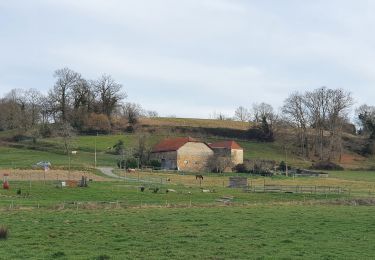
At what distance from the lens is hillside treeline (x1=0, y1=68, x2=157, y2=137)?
470 ft

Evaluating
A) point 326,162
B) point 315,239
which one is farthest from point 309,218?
point 326,162

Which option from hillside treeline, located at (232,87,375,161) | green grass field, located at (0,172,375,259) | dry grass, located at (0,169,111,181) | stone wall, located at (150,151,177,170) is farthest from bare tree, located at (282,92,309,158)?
green grass field, located at (0,172,375,259)

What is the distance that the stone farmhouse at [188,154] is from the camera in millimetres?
110125

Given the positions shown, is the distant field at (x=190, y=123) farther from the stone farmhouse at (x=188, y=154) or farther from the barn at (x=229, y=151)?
the stone farmhouse at (x=188, y=154)

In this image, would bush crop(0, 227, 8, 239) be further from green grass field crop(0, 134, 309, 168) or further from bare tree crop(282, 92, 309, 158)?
bare tree crop(282, 92, 309, 158)

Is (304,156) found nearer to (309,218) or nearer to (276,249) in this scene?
(309,218)

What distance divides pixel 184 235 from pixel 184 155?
8811cm

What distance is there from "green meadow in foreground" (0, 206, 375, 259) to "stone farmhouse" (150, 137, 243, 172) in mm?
76940

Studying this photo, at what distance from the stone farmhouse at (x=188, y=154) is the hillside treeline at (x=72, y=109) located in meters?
36.5

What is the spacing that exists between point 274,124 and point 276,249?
5378 inches

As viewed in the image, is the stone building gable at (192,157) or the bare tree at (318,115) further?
the bare tree at (318,115)

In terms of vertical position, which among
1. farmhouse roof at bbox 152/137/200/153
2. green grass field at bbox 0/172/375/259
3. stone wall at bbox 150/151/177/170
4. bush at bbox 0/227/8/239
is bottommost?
green grass field at bbox 0/172/375/259

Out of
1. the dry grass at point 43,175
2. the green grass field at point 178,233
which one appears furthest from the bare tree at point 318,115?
the green grass field at point 178,233

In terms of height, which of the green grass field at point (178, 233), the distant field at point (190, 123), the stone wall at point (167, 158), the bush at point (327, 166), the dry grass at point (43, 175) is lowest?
the green grass field at point (178, 233)
